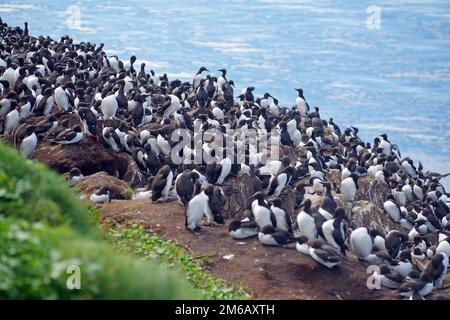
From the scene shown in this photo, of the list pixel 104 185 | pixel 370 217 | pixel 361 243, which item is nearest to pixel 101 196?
pixel 104 185

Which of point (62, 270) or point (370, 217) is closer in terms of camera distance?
point (62, 270)

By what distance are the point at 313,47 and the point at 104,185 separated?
53.2m

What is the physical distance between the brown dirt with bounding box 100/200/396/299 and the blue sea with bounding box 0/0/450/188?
2798 cm

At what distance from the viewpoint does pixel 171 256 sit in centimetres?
1417

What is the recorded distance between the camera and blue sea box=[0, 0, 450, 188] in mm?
52062

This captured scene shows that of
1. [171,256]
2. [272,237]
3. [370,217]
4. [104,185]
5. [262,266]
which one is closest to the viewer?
[171,256]

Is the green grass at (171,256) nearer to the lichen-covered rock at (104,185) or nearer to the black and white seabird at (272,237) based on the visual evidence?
the black and white seabird at (272,237)

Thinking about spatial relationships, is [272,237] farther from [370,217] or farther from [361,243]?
[370,217]

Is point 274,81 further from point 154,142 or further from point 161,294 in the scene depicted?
point 161,294

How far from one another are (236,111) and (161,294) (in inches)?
733

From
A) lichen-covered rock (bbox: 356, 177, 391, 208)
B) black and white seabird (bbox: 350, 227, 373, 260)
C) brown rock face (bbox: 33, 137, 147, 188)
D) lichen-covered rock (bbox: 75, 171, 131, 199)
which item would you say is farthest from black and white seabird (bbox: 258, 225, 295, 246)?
lichen-covered rock (bbox: 356, 177, 391, 208)

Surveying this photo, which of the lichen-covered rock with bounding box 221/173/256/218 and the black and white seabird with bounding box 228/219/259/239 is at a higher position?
the lichen-covered rock with bounding box 221/173/256/218

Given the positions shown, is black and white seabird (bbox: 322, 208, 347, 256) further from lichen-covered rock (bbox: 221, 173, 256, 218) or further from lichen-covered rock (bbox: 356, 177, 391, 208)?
lichen-covered rock (bbox: 356, 177, 391, 208)
